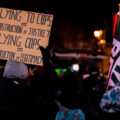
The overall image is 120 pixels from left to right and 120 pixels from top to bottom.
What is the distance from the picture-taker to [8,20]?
4.72 metres

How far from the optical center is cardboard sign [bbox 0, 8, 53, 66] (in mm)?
4566

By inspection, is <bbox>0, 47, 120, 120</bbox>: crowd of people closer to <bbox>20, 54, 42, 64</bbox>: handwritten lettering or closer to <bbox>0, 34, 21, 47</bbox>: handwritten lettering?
<bbox>20, 54, 42, 64</bbox>: handwritten lettering

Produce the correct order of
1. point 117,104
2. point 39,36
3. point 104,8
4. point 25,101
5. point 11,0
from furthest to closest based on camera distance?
point 104,8
point 11,0
point 39,36
point 25,101
point 117,104

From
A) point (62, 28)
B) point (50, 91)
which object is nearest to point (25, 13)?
point (50, 91)

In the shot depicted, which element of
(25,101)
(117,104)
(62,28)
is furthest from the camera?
(62,28)

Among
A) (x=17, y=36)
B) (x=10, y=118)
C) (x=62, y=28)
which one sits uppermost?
(x=62, y=28)

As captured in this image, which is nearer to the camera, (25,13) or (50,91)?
(50,91)

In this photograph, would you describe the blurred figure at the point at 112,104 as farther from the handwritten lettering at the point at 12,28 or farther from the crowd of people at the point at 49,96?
the handwritten lettering at the point at 12,28

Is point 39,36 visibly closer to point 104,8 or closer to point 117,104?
point 117,104

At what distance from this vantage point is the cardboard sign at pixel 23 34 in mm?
4566

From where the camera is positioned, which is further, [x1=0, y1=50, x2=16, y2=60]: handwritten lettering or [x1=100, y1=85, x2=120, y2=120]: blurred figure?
[x1=0, y1=50, x2=16, y2=60]: handwritten lettering

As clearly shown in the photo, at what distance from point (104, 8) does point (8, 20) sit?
18.9m

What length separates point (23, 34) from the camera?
4.67m

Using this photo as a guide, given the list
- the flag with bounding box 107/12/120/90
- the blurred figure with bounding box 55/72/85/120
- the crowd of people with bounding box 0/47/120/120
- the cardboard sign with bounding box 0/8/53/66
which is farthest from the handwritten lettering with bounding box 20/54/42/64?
the flag with bounding box 107/12/120/90
